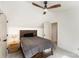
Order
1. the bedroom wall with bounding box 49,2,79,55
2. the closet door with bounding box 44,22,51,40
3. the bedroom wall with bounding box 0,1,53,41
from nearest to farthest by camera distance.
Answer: the bedroom wall with bounding box 49,2,79,55 < the bedroom wall with bounding box 0,1,53,41 < the closet door with bounding box 44,22,51,40

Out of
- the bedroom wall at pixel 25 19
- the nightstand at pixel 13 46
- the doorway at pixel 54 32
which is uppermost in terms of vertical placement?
the bedroom wall at pixel 25 19

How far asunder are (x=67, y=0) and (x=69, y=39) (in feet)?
6.88

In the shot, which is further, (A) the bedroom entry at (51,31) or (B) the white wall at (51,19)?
(A) the bedroom entry at (51,31)

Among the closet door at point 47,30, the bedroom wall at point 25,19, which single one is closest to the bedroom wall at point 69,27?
the closet door at point 47,30

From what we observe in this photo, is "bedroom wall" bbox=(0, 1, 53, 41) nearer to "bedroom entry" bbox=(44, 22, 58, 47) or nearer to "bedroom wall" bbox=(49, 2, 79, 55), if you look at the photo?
"bedroom entry" bbox=(44, 22, 58, 47)

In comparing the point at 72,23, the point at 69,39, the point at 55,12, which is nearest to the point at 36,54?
the point at 69,39

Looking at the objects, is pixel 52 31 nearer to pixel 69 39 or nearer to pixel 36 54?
pixel 69 39

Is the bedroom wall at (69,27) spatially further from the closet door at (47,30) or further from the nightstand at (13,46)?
the nightstand at (13,46)

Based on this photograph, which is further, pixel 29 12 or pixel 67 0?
pixel 29 12

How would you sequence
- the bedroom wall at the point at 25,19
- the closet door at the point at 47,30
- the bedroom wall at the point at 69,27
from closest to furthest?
the bedroom wall at the point at 69,27 → the bedroom wall at the point at 25,19 → the closet door at the point at 47,30

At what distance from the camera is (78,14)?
4.25 meters

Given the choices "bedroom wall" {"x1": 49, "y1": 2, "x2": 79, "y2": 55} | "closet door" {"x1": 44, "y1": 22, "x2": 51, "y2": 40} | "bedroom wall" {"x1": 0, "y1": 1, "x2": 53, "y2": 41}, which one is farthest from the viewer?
"closet door" {"x1": 44, "y1": 22, "x2": 51, "y2": 40}

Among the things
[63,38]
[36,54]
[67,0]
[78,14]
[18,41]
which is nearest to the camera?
[67,0]

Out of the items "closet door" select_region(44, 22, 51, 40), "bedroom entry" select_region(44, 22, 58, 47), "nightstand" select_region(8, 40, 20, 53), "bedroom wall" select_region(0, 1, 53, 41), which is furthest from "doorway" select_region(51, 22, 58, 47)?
"nightstand" select_region(8, 40, 20, 53)
